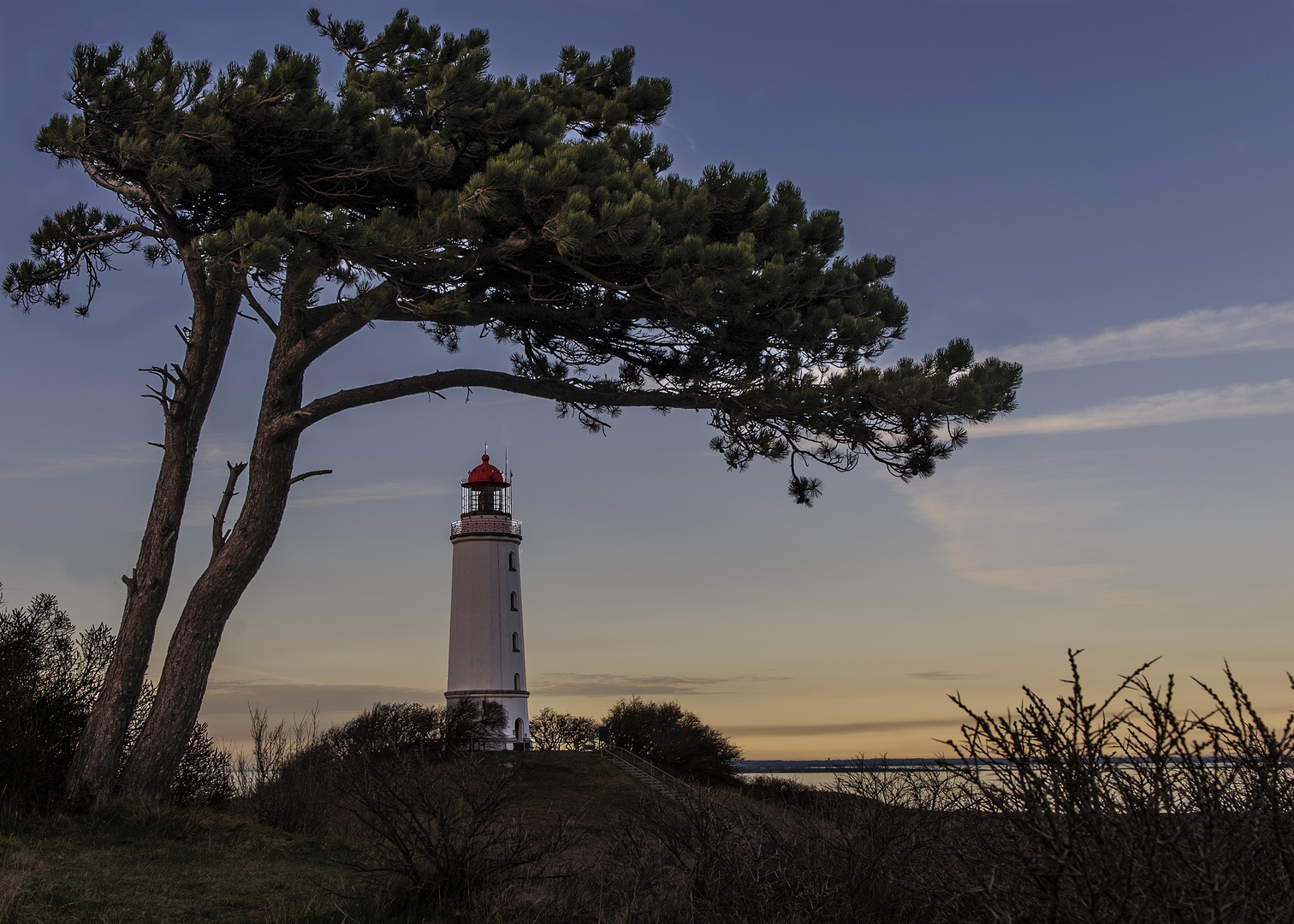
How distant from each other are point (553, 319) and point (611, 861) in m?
6.10

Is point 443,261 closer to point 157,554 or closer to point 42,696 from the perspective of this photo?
point 157,554

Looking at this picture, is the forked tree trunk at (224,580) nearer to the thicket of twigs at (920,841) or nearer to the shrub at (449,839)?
the thicket of twigs at (920,841)

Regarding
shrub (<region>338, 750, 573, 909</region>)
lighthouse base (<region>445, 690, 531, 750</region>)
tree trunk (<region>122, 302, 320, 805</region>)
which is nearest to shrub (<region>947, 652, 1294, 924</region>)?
shrub (<region>338, 750, 573, 909</region>)

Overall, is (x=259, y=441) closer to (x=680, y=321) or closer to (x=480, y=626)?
(x=680, y=321)

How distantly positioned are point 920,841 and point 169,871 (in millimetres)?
5596

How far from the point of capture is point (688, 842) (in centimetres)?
677

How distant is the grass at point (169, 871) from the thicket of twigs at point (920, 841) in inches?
20.5

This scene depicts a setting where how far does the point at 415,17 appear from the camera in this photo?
38.5 feet

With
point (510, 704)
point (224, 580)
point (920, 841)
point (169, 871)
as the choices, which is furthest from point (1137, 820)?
point (510, 704)

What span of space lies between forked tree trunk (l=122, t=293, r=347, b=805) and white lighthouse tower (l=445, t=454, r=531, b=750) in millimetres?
18515

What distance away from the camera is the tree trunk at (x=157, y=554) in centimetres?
956

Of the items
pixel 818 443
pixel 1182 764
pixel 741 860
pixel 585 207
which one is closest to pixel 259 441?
pixel 585 207

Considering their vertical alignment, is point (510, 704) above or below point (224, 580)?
below

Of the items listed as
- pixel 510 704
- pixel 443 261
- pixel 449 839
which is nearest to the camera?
pixel 449 839
